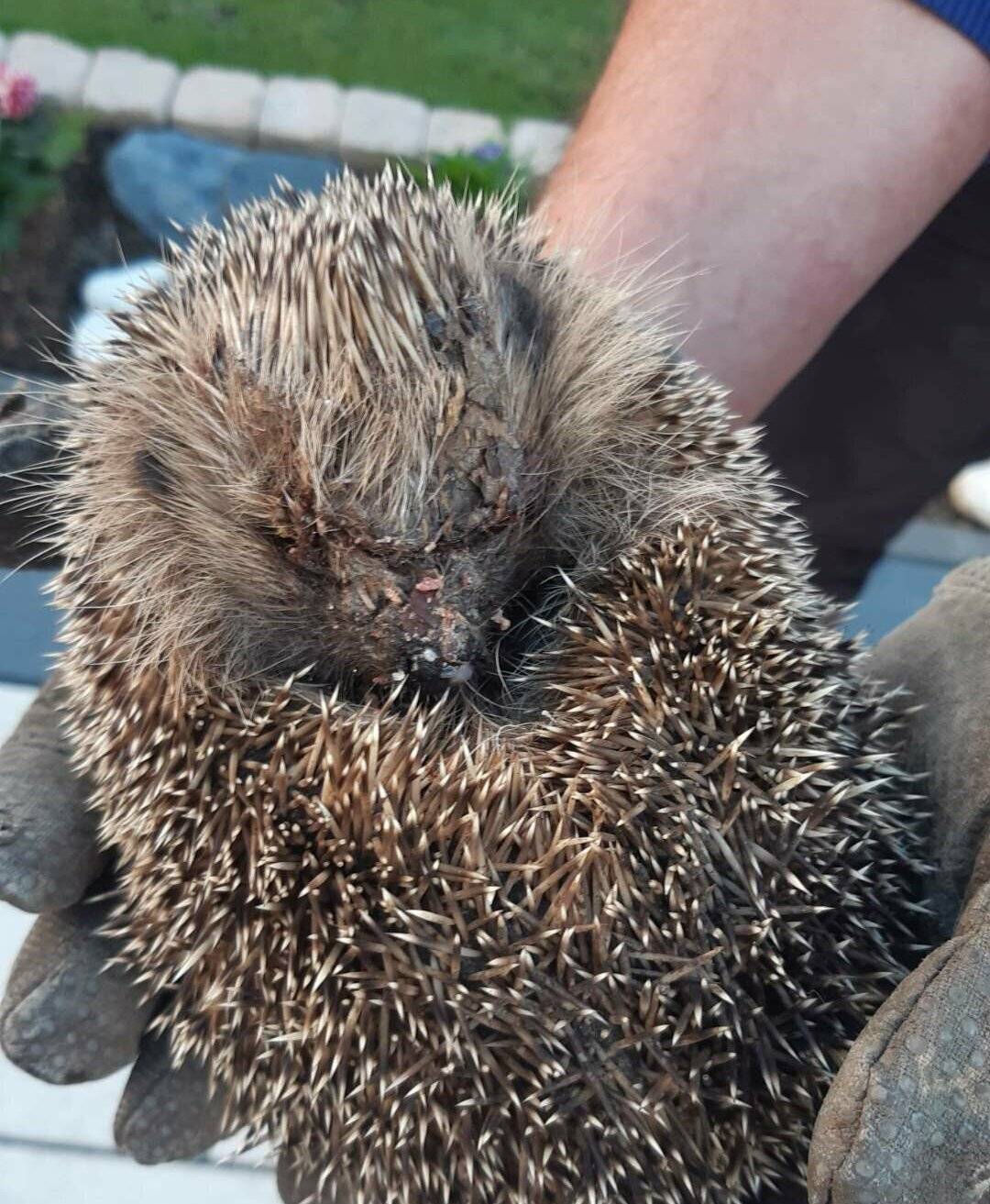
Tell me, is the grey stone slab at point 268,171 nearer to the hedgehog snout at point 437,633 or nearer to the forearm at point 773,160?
the forearm at point 773,160

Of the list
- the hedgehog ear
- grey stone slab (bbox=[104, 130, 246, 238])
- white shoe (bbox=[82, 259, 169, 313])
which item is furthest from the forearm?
grey stone slab (bbox=[104, 130, 246, 238])

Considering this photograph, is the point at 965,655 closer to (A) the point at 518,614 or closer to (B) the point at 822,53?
(A) the point at 518,614

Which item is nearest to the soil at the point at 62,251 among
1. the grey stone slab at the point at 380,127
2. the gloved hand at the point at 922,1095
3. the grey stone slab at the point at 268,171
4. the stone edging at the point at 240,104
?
the stone edging at the point at 240,104

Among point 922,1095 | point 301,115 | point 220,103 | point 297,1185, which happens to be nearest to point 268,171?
point 301,115

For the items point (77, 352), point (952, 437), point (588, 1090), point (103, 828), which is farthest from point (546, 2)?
point (588, 1090)

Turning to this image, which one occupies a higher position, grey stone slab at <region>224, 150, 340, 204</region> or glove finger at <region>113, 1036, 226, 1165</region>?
grey stone slab at <region>224, 150, 340, 204</region>

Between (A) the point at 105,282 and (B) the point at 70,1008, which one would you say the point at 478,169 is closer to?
(A) the point at 105,282

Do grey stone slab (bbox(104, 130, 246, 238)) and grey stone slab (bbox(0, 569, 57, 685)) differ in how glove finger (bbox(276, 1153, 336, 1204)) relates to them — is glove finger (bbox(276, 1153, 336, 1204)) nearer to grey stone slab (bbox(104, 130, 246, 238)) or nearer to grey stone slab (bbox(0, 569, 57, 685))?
grey stone slab (bbox(0, 569, 57, 685))
